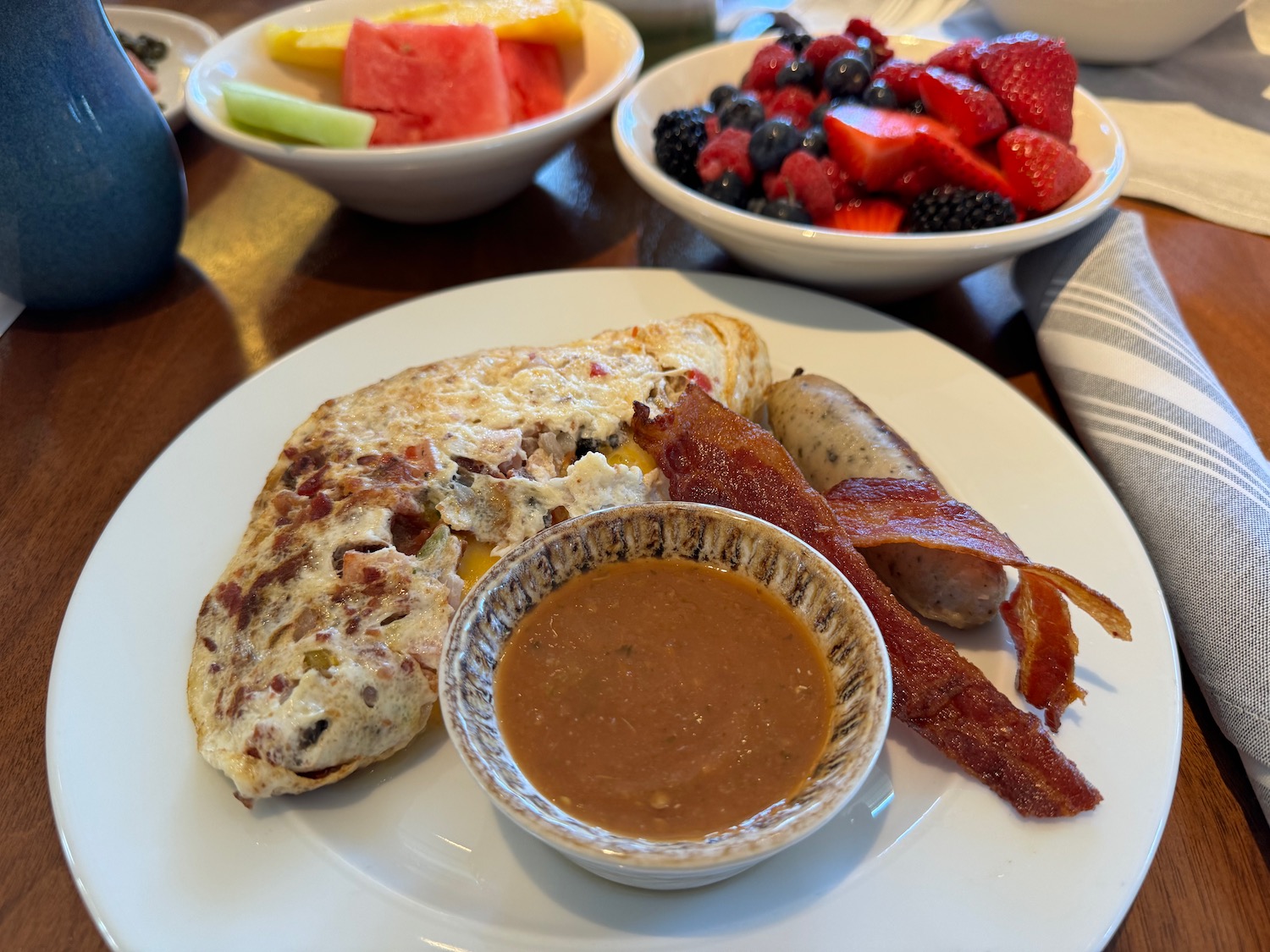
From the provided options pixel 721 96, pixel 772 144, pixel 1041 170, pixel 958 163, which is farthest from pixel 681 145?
pixel 1041 170

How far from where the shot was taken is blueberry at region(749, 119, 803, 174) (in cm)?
251

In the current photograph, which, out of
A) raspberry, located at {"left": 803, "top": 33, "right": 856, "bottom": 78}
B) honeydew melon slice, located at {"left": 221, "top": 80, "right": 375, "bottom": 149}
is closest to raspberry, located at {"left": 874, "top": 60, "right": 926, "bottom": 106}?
raspberry, located at {"left": 803, "top": 33, "right": 856, "bottom": 78}

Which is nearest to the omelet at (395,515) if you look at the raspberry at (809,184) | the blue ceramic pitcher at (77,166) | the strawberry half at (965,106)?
the raspberry at (809,184)

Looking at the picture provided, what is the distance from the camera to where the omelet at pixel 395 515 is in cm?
150

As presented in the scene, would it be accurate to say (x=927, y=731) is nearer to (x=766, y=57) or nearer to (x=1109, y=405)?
(x=1109, y=405)

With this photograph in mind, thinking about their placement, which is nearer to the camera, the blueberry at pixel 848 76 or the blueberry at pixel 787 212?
the blueberry at pixel 787 212

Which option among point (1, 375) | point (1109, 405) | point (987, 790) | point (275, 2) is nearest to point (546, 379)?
point (987, 790)

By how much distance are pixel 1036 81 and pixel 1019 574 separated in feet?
5.33

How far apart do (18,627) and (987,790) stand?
2134 mm

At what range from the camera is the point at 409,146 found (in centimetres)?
264

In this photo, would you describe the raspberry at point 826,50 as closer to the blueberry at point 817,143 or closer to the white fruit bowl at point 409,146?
the blueberry at point 817,143

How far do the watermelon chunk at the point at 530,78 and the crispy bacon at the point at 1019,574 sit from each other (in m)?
2.10

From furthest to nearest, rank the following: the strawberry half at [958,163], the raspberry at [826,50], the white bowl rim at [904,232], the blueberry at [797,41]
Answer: the blueberry at [797,41] → the raspberry at [826,50] → the strawberry half at [958,163] → the white bowl rim at [904,232]

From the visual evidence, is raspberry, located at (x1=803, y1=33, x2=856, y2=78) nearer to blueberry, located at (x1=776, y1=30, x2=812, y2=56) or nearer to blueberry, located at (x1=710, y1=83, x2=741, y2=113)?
blueberry, located at (x1=776, y1=30, x2=812, y2=56)
